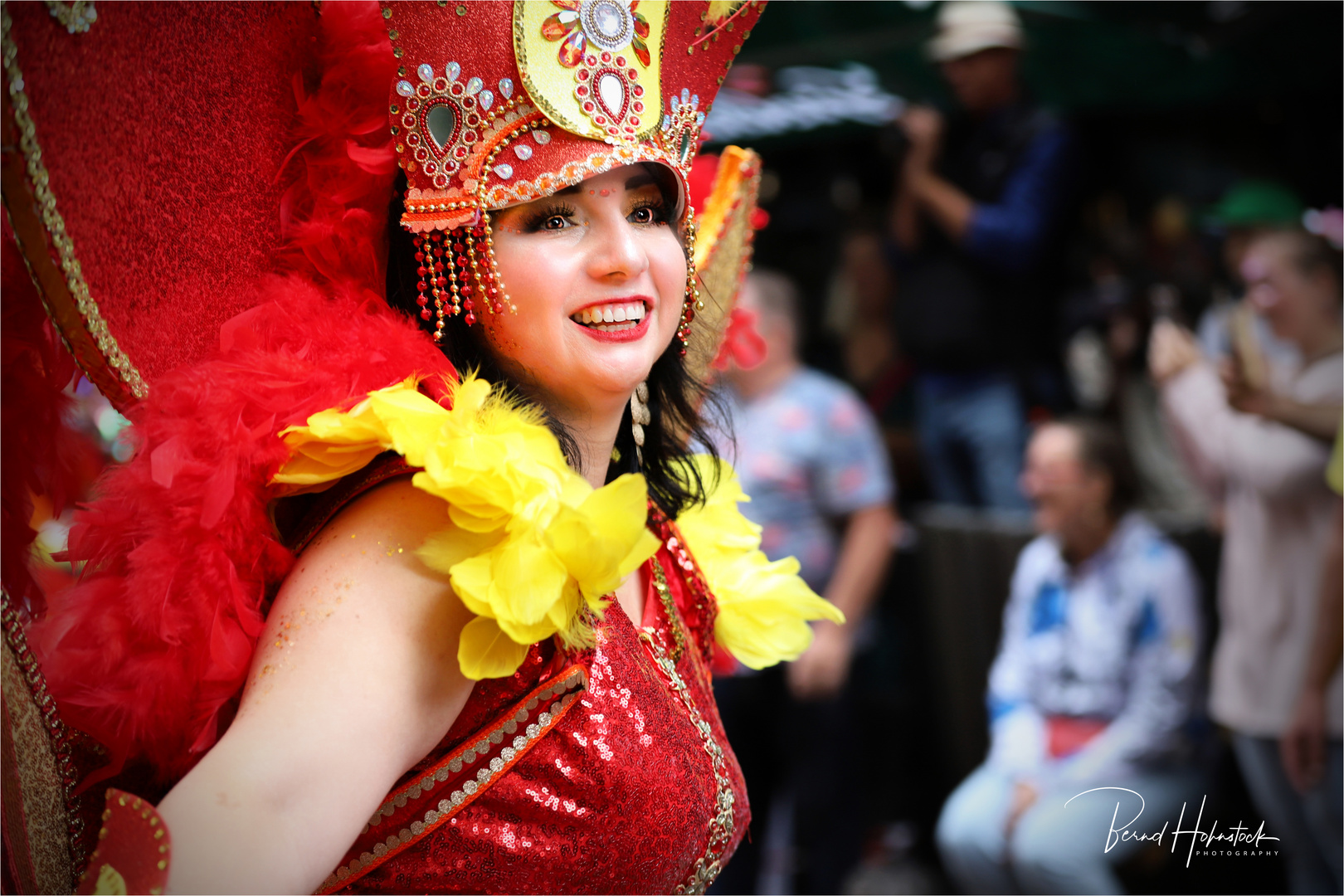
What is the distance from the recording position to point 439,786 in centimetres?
129

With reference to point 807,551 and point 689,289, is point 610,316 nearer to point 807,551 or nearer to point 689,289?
point 689,289

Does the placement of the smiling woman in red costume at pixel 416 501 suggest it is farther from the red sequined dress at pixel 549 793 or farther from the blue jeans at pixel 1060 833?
the blue jeans at pixel 1060 833

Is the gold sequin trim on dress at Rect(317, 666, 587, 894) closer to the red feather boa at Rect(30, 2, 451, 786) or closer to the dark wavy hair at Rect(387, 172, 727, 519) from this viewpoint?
the red feather boa at Rect(30, 2, 451, 786)

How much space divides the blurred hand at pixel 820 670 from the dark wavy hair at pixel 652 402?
1.76 metres

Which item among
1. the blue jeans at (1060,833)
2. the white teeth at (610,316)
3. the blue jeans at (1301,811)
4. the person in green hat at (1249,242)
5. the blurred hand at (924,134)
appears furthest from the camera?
the blurred hand at (924,134)

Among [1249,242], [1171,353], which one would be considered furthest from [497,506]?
[1249,242]

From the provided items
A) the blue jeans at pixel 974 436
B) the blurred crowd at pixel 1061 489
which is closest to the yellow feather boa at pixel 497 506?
the blurred crowd at pixel 1061 489

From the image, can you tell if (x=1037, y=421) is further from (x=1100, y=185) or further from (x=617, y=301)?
(x=617, y=301)

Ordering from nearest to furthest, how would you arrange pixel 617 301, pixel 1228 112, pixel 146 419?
pixel 146 419 < pixel 617 301 < pixel 1228 112

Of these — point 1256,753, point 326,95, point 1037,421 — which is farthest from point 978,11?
point 326,95

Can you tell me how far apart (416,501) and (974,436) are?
3.24 m

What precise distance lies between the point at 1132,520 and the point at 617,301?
2377mm

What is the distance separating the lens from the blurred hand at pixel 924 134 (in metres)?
4.32

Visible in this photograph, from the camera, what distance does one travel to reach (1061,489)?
11.1 ft
